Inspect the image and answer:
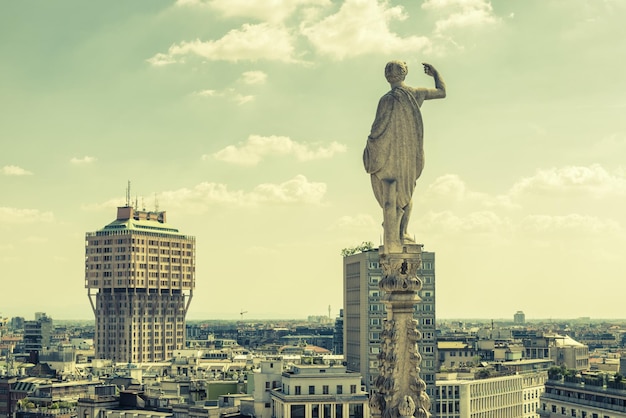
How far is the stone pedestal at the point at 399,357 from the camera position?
2284 centimetres

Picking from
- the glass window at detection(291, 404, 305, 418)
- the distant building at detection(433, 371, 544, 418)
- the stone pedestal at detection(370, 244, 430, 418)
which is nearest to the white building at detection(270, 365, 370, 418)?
the glass window at detection(291, 404, 305, 418)

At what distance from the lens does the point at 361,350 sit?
17462 cm

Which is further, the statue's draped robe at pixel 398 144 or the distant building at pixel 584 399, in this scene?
the distant building at pixel 584 399

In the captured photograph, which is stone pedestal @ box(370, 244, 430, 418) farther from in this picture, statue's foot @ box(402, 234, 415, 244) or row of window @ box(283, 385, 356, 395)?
row of window @ box(283, 385, 356, 395)

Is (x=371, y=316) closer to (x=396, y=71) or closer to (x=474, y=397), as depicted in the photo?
(x=474, y=397)

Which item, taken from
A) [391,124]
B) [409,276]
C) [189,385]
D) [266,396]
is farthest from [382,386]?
[189,385]

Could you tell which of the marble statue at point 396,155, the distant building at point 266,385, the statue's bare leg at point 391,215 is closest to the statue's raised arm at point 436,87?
the marble statue at point 396,155

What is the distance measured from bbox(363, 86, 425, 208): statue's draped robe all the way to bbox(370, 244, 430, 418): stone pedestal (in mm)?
2024

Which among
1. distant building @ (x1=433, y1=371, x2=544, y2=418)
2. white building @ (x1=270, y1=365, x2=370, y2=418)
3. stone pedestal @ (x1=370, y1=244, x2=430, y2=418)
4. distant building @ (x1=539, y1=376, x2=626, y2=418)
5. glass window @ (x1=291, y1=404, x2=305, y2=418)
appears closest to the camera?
stone pedestal @ (x1=370, y1=244, x2=430, y2=418)

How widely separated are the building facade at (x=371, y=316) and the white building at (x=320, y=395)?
24.8m

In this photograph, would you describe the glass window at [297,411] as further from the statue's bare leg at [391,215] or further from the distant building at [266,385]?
the statue's bare leg at [391,215]

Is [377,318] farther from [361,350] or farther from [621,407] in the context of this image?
[621,407]

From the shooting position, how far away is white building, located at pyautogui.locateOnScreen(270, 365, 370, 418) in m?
136

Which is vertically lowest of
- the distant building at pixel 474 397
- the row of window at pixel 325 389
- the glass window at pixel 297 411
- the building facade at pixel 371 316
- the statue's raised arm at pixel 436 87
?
the distant building at pixel 474 397
